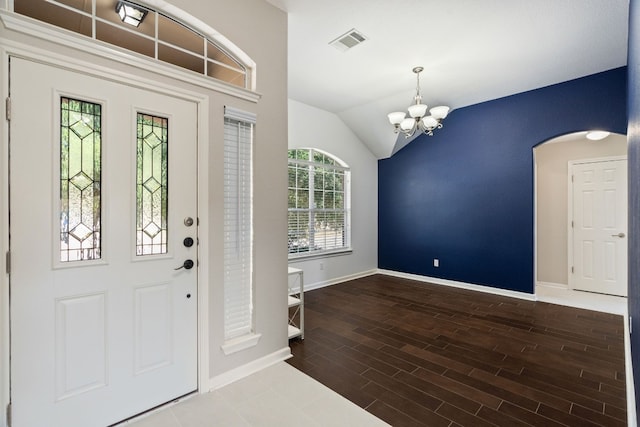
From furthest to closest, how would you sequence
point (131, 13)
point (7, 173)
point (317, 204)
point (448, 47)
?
point (317, 204) → point (448, 47) → point (131, 13) → point (7, 173)

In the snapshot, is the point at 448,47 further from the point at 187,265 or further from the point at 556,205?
the point at 556,205

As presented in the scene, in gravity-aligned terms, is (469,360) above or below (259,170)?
below

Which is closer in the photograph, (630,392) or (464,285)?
(630,392)

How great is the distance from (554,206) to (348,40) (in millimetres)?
4615

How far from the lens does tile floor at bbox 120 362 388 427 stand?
189 cm

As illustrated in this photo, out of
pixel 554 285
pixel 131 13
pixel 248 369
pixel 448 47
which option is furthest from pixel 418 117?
pixel 554 285

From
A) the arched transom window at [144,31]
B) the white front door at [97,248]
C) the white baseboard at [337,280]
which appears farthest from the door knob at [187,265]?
the white baseboard at [337,280]

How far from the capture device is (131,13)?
78.4 inches

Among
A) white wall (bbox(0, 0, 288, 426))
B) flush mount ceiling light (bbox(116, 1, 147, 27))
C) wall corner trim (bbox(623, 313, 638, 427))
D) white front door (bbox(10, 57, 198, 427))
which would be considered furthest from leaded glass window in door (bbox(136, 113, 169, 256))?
wall corner trim (bbox(623, 313, 638, 427))

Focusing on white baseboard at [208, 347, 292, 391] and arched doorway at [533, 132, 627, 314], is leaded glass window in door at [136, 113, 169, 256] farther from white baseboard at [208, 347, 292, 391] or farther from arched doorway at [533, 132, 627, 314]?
arched doorway at [533, 132, 627, 314]

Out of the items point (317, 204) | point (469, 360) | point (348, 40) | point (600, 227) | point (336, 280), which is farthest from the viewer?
point (336, 280)

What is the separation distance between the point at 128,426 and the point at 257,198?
171 centimetres

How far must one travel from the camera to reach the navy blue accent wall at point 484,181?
4.12 meters

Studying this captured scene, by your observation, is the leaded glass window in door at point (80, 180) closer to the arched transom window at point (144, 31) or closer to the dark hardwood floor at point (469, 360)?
the arched transom window at point (144, 31)
